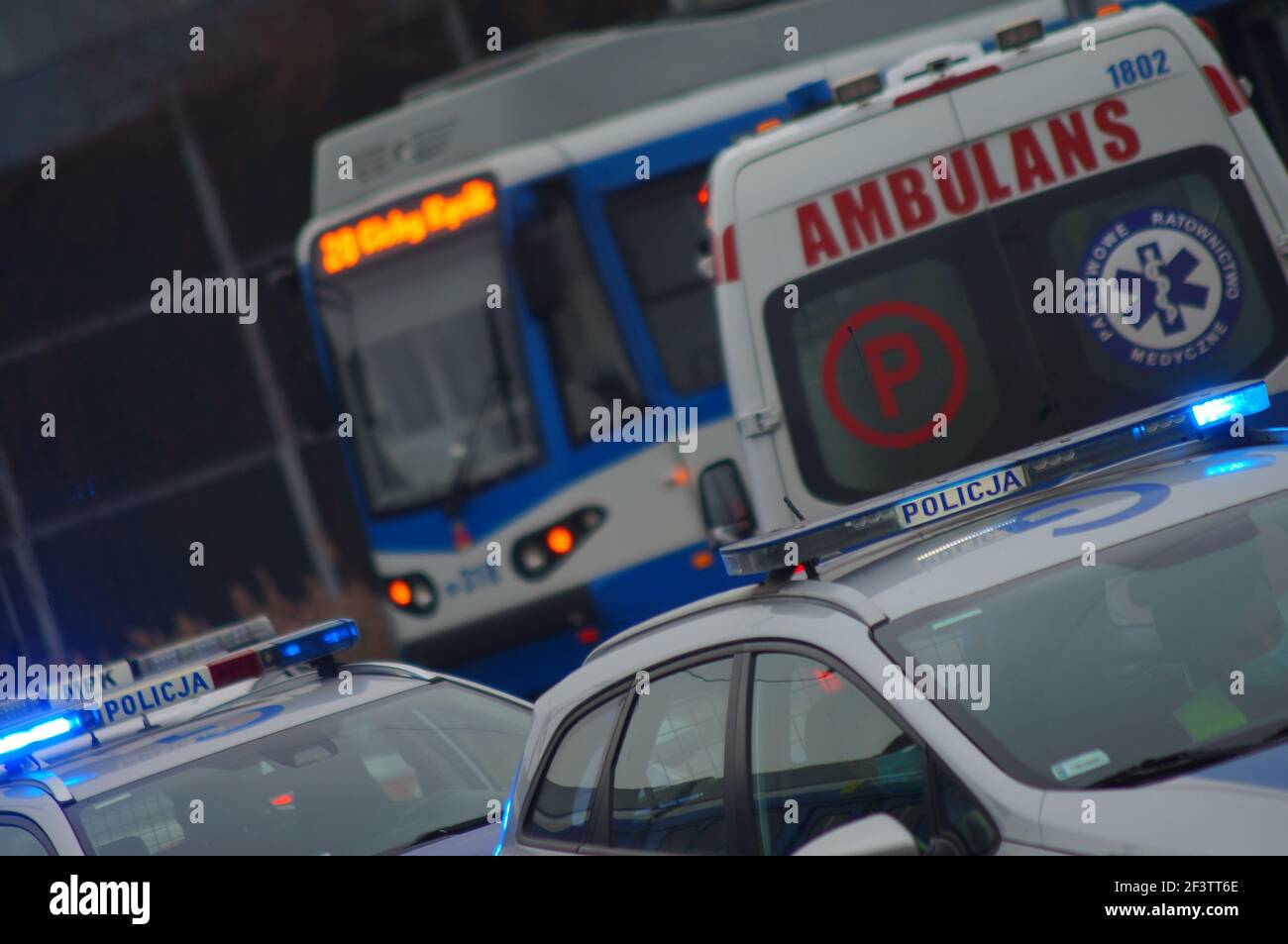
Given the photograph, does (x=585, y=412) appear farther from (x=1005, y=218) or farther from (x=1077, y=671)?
(x=1077, y=671)

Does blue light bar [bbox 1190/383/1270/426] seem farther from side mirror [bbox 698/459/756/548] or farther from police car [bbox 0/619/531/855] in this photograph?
side mirror [bbox 698/459/756/548]

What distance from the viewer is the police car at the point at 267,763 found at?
6.22m

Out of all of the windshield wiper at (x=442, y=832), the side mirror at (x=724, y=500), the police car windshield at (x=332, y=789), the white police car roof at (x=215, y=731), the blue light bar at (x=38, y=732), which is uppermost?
the side mirror at (x=724, y=500)

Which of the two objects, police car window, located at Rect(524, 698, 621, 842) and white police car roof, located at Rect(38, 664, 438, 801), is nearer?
police car window, located at Rect(524, 698, 621, 842)

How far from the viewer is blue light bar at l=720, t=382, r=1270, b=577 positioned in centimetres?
450

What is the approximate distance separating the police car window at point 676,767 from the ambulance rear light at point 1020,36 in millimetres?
3569

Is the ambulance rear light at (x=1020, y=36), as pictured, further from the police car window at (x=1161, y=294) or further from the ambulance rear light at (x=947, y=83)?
the police car window at (x=1161, y=294)

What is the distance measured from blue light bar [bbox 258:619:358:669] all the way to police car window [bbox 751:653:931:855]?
→ 298 centimetres

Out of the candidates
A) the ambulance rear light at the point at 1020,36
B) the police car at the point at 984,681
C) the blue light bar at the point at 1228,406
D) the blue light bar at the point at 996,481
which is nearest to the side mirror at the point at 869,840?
the police car at the point at 984,681

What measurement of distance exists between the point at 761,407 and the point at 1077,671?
3.17m

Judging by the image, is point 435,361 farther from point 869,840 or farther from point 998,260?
point 869,840

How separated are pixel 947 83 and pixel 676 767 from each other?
11.7ft

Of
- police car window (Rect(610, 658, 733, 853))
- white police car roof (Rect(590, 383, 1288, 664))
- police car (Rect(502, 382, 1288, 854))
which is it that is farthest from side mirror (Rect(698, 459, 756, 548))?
police car window (Rect(610, 658, 733, 853))

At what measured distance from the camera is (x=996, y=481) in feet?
15.0
